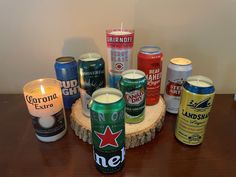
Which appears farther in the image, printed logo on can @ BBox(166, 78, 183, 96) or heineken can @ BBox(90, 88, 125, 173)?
printed logo on can @ BBox(166, 78, 183, 96)

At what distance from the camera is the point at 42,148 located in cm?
58

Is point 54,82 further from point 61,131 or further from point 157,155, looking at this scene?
point 157,155

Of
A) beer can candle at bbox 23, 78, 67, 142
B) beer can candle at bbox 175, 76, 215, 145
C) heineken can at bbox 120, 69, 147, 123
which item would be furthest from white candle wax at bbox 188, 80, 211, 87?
beer can candle at bbox 23, 78, 67, 142

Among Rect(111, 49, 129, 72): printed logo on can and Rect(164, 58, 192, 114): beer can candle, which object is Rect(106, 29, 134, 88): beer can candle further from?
Rect(164, 58, 192, 114): beer can candle

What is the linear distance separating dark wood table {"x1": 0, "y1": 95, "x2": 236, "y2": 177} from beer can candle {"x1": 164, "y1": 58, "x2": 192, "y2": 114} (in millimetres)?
59

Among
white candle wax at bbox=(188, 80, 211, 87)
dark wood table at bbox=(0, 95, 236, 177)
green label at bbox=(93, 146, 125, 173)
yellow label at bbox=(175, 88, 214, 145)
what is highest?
white candle wax at bbox=(188, 80, 211, 87)

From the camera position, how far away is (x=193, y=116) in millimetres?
523

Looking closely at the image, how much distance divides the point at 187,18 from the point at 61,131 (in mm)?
559

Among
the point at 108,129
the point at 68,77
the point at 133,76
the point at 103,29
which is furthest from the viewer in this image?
the point at 103,29

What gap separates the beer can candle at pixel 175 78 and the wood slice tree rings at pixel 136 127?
53 mm

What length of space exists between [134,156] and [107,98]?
0.18 m

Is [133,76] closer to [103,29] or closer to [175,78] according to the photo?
[175,78]

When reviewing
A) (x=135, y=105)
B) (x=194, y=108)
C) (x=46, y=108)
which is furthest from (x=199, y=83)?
(x=46, y=108)

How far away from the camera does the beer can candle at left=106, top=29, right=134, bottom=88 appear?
1.95 feet
